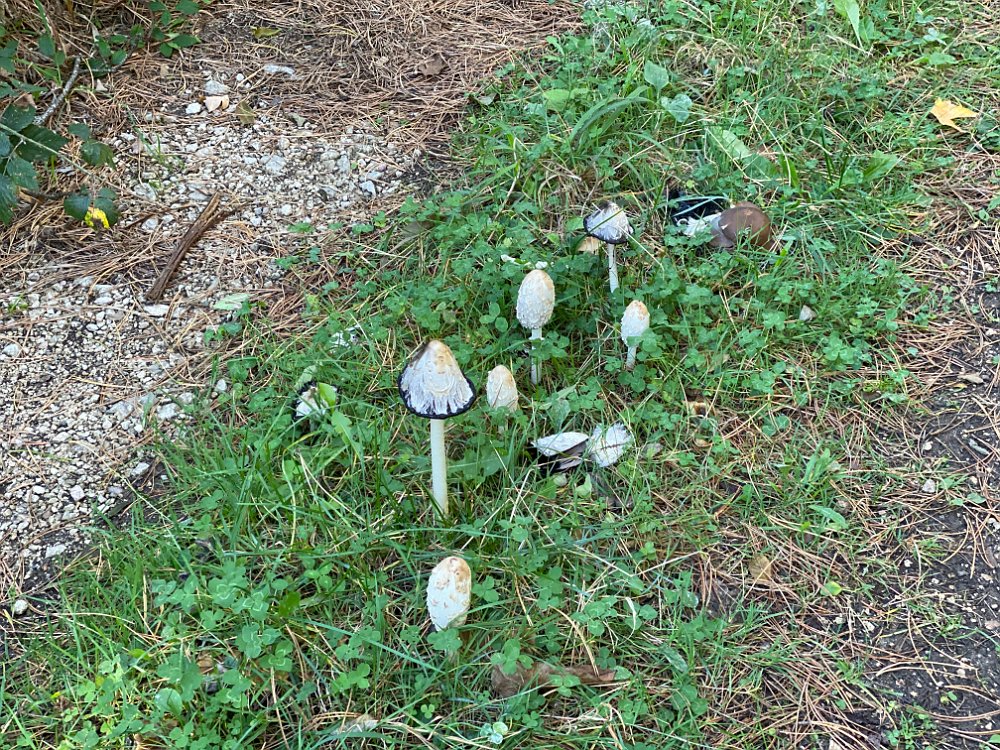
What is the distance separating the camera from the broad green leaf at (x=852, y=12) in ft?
12.6

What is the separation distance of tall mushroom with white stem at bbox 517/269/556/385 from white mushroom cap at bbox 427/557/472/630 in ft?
2.79

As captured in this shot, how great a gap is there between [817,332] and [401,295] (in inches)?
54.7

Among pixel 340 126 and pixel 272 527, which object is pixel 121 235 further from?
pixel 272 527

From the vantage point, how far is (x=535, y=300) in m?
2.53

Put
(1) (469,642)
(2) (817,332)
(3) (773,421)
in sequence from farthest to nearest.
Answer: (2) (817,332) → (3) (773,421) → (1) (469,642)

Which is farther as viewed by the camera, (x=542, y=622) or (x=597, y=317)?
(x=597, y=317)

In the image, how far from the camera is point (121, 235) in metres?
3.26

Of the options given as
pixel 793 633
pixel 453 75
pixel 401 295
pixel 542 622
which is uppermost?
pixel 453 75

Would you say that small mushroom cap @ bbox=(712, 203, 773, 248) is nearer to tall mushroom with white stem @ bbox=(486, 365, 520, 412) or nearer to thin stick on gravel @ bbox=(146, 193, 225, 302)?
tall mushroom with white stem @ bbox=(486, 365, 520, 412)

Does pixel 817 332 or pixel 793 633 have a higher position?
pixel 817 332

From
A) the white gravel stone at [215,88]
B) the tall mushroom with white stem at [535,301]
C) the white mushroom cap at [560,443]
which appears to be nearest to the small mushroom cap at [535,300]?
the tall mushroom with white stem at [535,301]

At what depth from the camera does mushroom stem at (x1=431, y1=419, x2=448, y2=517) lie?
2.11m

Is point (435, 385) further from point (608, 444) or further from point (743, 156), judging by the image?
point (743, 156)

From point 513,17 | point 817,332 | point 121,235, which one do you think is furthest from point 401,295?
point 513,17
